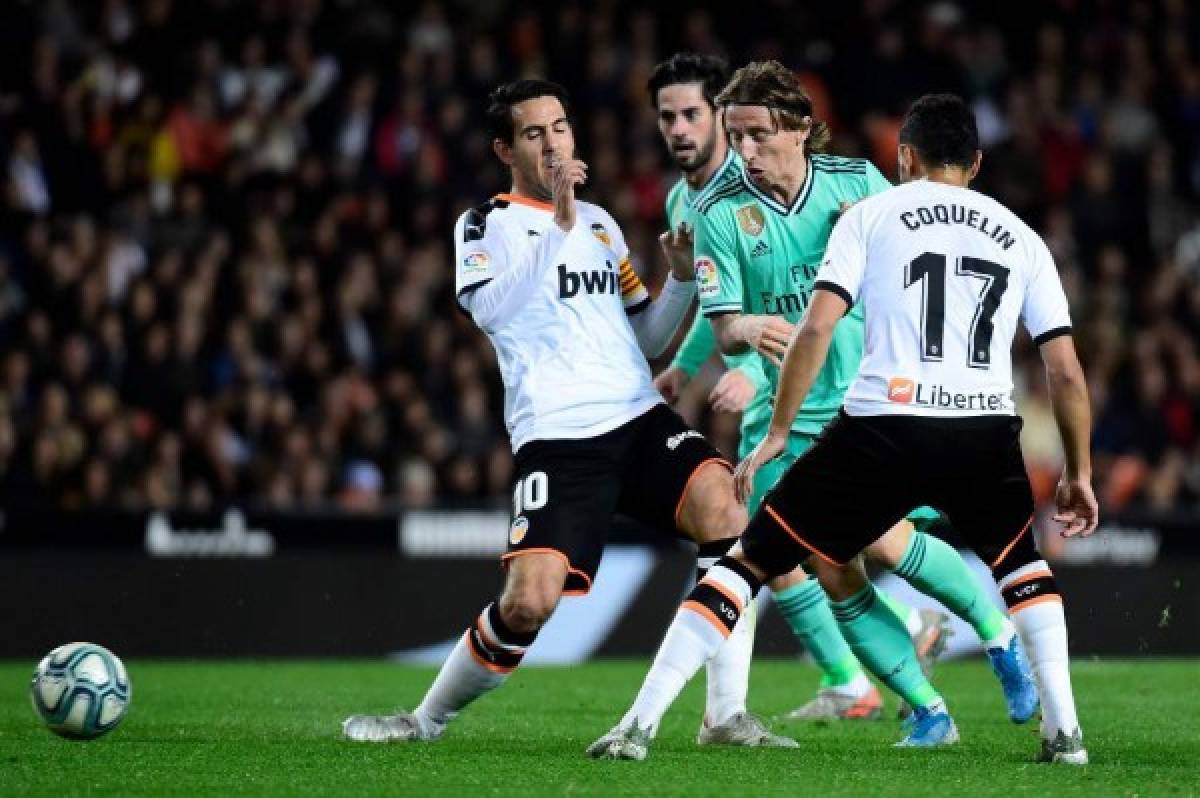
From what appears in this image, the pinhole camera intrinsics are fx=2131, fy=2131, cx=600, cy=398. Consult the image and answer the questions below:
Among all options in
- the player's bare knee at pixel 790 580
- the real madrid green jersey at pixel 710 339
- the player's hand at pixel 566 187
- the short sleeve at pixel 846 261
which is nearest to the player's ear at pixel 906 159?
the short sleeve at pixel 846 261

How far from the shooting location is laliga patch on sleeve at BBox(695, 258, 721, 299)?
7844mm

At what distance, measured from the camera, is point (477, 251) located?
25.0 feet

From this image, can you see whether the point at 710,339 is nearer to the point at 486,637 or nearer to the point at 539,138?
the point at 539,138

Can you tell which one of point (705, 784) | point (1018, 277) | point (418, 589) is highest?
point (1018, 277)

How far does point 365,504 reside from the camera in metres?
14.3

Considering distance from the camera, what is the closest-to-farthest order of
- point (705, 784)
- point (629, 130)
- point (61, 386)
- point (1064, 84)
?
point (705, 784), point (61, 386), point (629, 130), point (1064, 84)

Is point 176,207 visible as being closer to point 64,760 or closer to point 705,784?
point 64,760

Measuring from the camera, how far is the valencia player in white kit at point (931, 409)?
21.7 feet

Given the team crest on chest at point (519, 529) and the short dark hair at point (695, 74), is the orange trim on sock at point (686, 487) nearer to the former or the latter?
the team crest on chest at point (519, 529)

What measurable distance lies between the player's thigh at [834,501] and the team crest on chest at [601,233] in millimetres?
1377

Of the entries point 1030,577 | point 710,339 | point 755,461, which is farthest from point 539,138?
point 1030,577

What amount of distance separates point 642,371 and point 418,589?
6049 mm

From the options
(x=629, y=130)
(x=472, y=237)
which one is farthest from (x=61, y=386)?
(x=472, y=237)

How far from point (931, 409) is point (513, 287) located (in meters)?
1.65
